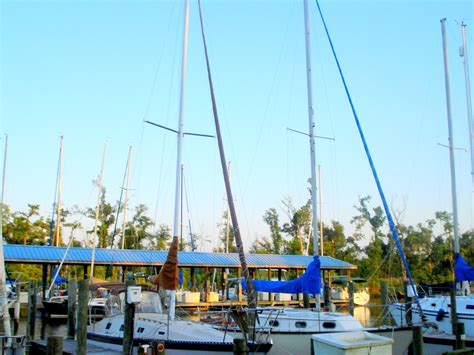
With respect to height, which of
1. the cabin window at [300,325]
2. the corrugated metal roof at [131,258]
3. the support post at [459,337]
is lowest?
the support post at [459,337]

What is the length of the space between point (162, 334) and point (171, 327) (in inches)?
16.0

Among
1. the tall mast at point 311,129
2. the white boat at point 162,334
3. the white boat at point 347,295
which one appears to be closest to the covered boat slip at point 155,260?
the white boat at point 347,295

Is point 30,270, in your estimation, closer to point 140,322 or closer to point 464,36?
point 140,322

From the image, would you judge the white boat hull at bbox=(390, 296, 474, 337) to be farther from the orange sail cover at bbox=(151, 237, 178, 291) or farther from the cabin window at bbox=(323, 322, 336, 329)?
the orange sail cover at bbox=(151, 237, 178, 291)

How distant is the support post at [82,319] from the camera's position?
44.9 ft

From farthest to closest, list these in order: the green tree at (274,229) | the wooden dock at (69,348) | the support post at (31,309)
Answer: the green tree at (274,229)
the support post at (31,309)
the wooden dock at (69,348)

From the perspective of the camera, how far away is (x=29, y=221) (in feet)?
194

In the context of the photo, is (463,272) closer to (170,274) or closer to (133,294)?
(170,274)

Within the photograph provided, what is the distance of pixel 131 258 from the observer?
37.6 meters

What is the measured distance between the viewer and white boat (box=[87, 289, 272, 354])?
48.9ft

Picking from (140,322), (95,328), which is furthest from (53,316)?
(140,322)

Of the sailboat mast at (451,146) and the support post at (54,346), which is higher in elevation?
the sailboat mast at (451,146)

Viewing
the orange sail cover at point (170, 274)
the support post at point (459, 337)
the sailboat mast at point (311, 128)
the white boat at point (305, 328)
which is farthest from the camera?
the sailboat mast at point (311, 128)

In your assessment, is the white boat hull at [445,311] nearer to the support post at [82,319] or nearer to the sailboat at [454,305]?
the sailboat at [454,305]
